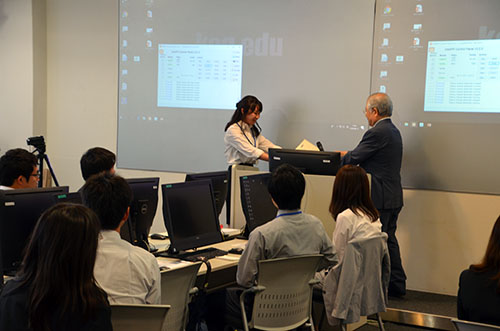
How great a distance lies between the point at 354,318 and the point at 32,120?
4906 mm

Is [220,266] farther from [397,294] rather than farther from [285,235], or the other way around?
[397,294]

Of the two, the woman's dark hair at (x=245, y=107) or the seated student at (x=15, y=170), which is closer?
the seated student at (x=15, y=170)

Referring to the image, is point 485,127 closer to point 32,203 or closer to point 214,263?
point 214,263

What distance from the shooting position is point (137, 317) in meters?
1.91

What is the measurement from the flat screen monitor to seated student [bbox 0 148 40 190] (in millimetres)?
933

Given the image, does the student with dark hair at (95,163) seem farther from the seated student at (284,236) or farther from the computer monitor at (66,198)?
the seated student at (284,236)

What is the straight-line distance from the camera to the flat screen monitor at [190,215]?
3.14m

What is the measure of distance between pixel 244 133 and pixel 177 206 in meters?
2.24

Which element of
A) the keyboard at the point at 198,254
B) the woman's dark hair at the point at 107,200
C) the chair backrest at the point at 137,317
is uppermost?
the woman's dark hair at the point at 107,200

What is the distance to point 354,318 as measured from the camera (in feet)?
9.94

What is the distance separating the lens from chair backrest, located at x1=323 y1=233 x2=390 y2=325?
9.87 ft

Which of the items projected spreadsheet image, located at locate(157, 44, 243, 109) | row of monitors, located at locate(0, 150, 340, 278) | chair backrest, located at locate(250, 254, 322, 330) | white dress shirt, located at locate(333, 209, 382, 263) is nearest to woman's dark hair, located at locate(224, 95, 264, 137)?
projected spreadsheet image, located at locate(157, 44, 243, 109)

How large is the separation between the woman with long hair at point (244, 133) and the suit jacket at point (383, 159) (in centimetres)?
99

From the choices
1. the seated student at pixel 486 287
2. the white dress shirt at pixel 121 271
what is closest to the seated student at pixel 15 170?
the white dress shirt at pixel 121 271
